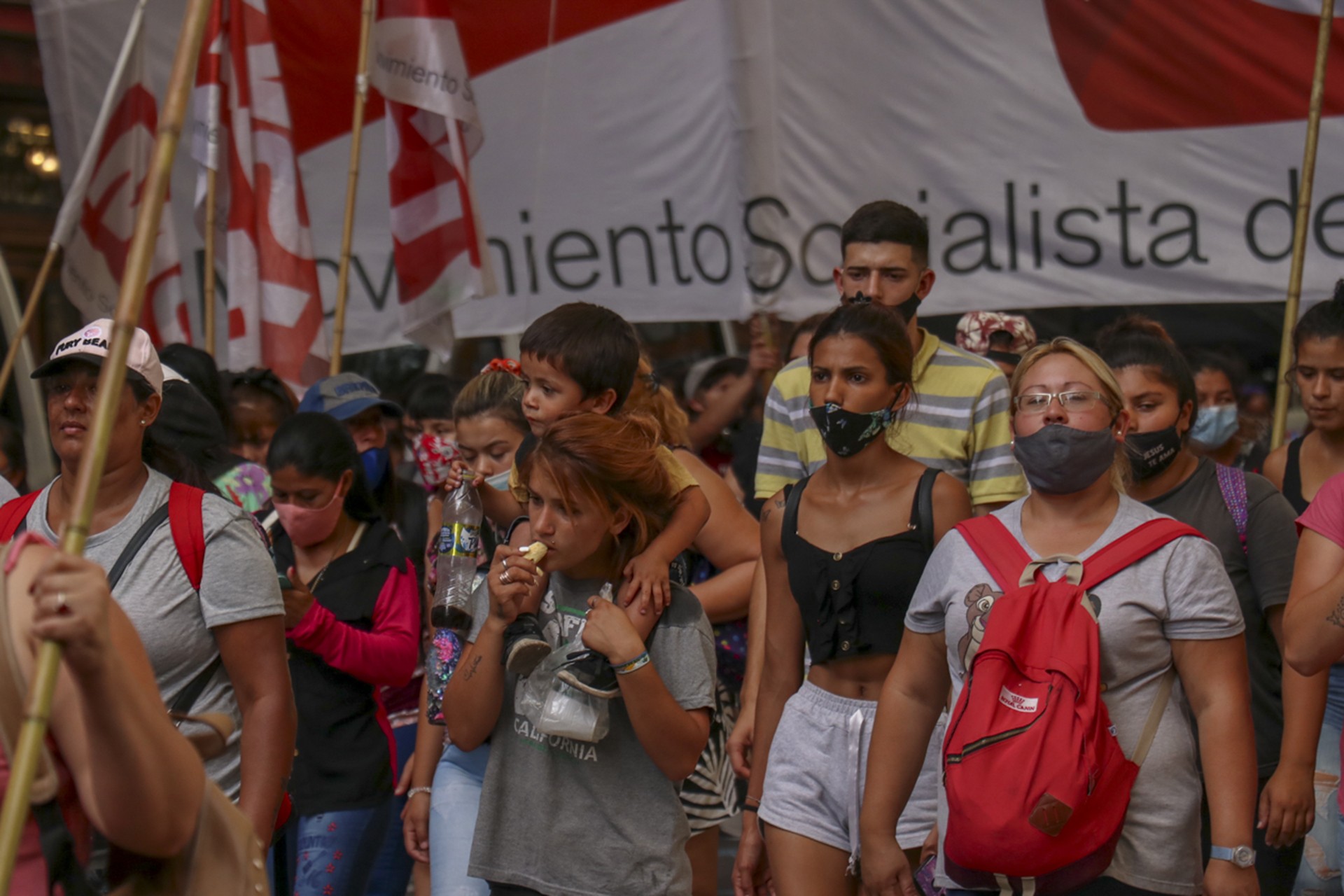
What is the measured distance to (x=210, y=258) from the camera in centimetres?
721

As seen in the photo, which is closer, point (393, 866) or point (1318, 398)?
point (1318, 398)

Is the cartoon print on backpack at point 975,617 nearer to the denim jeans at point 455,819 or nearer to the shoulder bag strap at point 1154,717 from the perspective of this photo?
the shoulder bag strap at point 1154,717

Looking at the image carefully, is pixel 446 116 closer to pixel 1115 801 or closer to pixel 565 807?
pixel 565 807

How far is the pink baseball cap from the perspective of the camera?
11.1 ft

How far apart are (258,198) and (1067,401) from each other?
4.70 meters

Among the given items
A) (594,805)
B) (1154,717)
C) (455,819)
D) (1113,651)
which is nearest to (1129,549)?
(1113,651)

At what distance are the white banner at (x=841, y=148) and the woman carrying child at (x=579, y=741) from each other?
378cm

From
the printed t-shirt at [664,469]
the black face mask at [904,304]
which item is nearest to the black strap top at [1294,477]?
the black face mask at [904,304]

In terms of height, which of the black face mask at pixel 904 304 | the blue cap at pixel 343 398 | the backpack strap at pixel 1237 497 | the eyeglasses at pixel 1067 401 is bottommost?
the backpack strap at pixel 1237 497

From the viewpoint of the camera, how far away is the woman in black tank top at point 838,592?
3873 millimetres

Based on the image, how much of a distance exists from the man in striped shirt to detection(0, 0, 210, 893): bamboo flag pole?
2.61 meters

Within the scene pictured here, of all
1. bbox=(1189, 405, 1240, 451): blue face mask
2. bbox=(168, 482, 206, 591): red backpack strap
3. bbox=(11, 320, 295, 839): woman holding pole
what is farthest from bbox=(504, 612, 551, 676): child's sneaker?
bbox=(1189, 405, 1240, 451): blue face mask

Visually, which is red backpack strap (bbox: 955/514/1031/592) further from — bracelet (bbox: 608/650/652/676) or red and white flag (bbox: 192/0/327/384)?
red and white flag (bbox: 192/0/327/384)

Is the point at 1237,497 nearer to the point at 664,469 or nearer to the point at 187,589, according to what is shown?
the point at 664,469
